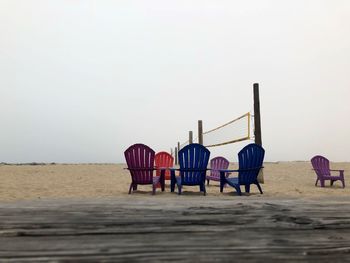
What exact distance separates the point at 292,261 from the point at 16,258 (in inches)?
26.7

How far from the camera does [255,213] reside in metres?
1.18

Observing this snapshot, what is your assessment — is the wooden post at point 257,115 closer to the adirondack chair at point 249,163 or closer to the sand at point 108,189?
the sand at point 108,189

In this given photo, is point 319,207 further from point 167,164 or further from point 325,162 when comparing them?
point 325,162

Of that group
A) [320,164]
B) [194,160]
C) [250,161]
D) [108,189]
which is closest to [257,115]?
[320,164]

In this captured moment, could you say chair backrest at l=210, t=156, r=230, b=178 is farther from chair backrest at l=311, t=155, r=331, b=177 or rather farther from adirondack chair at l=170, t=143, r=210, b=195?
adirondack chair at l=170, t=143, r=210, b=195

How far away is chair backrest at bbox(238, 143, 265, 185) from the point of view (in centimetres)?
629

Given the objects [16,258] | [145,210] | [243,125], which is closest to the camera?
[16,258]

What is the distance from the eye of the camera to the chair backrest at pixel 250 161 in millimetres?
6289

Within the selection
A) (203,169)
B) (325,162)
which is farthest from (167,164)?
(325,162)

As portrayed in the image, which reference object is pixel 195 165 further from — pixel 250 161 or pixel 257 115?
pixel 257 115

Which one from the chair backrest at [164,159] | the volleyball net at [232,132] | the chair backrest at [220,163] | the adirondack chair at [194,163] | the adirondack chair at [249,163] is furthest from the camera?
the volleyball net at [232,132]

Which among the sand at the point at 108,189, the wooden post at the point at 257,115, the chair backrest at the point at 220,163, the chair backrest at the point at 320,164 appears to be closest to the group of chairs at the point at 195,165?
the sand at the point at 108,189

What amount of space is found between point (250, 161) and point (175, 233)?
5545 millimetres

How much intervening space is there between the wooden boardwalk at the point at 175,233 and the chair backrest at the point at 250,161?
5012 mm
